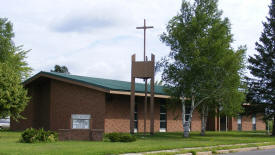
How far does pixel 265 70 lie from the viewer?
114ft

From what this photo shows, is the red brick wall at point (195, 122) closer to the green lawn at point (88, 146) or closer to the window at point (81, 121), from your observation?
the window at point (81, 121)

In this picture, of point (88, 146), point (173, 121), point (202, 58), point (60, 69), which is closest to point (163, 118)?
point (173, 121)

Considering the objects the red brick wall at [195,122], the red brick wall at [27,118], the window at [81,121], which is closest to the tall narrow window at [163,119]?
the red brick wall at [195,122]

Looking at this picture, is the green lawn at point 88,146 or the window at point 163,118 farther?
the window at point 163,118

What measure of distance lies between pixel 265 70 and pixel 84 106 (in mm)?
16284

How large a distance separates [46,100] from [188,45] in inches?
588

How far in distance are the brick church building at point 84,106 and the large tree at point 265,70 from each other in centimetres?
724

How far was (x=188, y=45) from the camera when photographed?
2592cm

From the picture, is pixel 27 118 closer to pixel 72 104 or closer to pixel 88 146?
pixel 72 104

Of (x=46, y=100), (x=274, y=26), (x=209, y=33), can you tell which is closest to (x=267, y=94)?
(x=274, y=26)

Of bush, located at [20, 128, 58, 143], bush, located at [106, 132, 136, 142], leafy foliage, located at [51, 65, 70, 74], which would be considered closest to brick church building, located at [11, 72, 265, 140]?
bush, located at [106, 132, 136, 142]

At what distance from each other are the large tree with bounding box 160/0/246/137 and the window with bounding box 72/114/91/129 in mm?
7400

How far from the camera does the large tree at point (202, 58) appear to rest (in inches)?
998

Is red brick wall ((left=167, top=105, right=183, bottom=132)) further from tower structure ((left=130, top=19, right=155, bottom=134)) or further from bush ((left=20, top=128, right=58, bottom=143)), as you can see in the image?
bush ((left=20, top=128, right=58, bottom=143))
